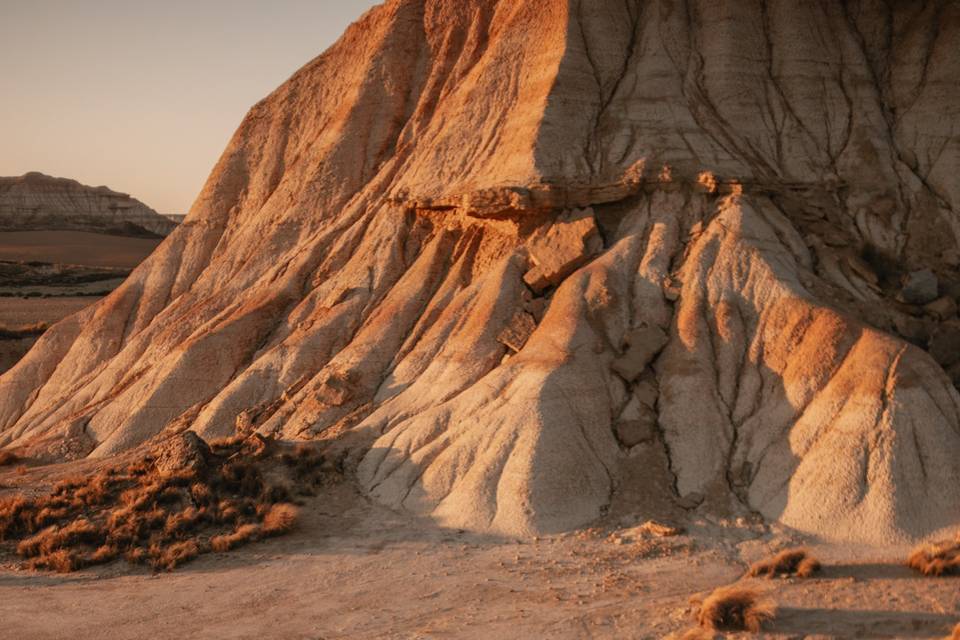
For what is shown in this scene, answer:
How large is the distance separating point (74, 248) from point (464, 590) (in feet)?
289

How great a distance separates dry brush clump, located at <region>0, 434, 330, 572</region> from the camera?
680 inches

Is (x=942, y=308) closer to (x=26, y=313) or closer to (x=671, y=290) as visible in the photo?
(x=671, y=290)

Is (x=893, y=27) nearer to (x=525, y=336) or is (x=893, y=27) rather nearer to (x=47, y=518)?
(x=525, y=336)

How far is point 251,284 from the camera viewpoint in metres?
28.8

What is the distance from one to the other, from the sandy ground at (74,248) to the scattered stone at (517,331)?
228 ft

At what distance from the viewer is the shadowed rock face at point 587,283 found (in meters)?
18.3

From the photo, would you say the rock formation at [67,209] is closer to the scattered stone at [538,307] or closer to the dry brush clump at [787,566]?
the scattered stone at [538,307]

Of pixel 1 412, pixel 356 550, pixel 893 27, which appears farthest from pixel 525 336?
pixel 1 412

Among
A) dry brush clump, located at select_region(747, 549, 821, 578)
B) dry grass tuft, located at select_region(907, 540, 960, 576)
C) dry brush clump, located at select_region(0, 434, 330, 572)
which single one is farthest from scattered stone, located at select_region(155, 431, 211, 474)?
dry grass tuft, located at select_region(907, 540, 960, 576)

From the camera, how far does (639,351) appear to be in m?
20.4

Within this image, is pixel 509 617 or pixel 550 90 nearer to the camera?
pixel 509 617

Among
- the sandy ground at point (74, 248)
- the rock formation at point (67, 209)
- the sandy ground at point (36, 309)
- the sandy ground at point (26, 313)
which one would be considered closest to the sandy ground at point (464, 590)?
the sandy ground at point (26, 313)

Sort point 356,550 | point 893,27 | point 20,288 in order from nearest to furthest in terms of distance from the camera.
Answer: point 356,550
point 893,27
point 20,288

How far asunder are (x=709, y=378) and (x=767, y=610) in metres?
6.64
